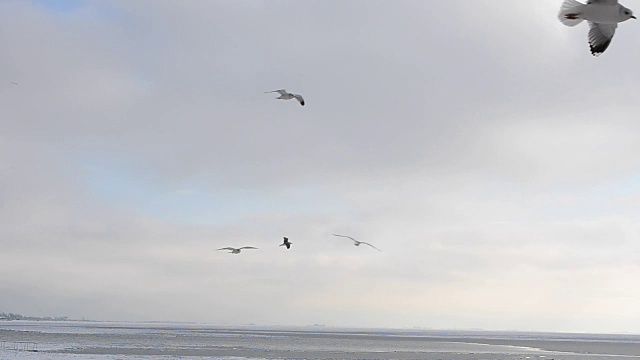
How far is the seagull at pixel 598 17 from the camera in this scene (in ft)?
40.0

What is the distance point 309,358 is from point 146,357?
9904 mm

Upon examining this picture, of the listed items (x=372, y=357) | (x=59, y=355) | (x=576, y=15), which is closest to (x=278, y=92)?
(x=576, y=15)

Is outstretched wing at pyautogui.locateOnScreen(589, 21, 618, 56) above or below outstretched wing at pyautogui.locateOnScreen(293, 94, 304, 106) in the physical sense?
below

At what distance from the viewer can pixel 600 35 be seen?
13.1 metres

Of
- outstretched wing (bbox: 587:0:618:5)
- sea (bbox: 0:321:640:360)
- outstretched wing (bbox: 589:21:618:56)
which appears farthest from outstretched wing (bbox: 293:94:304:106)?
sea (bbox: 0:321:640:360)

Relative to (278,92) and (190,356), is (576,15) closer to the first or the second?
(278,92)

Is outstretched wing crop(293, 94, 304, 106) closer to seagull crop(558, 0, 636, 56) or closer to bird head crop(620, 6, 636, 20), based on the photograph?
seagull crop(558, 0, 636, 56)

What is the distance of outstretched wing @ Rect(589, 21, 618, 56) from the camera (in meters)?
12.9

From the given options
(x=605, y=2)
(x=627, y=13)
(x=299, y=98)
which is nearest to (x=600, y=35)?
(x=627, y=13)

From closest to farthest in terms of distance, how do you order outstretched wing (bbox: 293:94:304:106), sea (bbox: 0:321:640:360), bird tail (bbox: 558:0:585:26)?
bird tail (bbox: 558:0:585:26), outstretched wing (bbox: 293:94:304:106), sea (bbox: 0:321:640:360)

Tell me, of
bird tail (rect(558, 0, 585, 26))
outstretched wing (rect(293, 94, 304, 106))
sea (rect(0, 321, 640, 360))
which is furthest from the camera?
sea (rect(0, 321, 640, 360))

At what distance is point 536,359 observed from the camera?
5194 centimetres

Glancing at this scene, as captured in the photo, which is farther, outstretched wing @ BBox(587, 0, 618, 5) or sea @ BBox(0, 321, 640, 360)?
sea @ BBox(0, 321, 640, 360)

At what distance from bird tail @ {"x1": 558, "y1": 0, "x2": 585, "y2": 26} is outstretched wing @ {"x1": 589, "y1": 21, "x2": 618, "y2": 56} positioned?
33.0 inches
